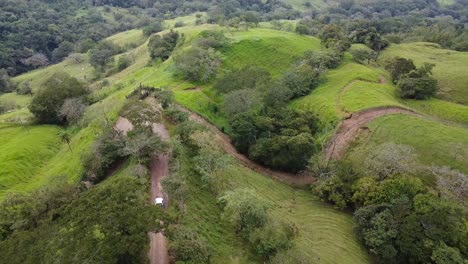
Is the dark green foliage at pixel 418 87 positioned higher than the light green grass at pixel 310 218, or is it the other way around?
the dark green foliage at pixel 418 87

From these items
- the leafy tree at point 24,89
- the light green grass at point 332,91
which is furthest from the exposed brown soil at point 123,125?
the leafy tree at point 24,89

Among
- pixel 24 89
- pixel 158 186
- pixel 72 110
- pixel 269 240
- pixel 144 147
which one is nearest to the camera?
pixel 269 240

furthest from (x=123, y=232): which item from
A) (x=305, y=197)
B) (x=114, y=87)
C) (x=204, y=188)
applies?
(x=114, y=87)

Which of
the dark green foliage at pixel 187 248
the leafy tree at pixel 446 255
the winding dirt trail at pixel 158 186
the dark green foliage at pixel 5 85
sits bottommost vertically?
the dark green foliage at pixel 5 85

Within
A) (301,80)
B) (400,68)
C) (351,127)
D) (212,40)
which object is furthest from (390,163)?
(212,40)

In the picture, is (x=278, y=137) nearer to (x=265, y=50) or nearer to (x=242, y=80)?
(x=242, y=80)

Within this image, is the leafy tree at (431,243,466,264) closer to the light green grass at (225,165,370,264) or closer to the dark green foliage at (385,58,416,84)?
the light green grass at (225,165,370,264)

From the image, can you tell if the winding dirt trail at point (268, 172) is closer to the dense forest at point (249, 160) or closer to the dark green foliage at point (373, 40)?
the dense forest at point (249, 160)
